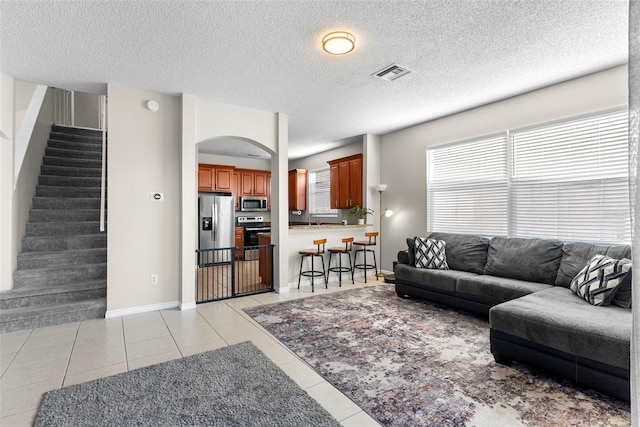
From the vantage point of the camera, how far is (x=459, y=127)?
4820mm

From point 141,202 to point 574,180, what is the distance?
202 inches

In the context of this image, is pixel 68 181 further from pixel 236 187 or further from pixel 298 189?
pixel 298 189

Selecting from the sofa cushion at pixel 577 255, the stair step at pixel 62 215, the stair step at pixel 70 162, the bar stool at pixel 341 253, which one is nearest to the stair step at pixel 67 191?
the stair step at pixel 62 215

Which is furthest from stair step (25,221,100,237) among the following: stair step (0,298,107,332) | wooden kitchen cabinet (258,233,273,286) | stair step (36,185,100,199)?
wooden kitchen cabinet (258,233,273,286)

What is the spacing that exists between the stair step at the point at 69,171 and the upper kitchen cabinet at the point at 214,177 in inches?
86.6

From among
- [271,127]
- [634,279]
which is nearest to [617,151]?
[634,279]

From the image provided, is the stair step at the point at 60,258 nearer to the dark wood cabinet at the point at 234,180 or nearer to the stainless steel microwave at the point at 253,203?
the dark wood cabinet at the point at 234,180

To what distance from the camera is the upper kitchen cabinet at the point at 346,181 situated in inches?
250

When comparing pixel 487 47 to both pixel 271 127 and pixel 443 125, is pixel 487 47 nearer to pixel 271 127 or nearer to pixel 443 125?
pixel 443 125

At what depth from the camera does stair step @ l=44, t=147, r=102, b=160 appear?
5.35 metres

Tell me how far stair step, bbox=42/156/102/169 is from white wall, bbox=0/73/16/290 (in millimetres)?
1746

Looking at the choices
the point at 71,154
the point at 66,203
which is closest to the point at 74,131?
the point at 71,154

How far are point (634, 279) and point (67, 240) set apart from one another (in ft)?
18.1

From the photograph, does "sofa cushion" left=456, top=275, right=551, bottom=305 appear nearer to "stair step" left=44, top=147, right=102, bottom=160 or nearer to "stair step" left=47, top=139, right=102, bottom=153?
"stair step" left=44, top=147, right=102, bottom=160
